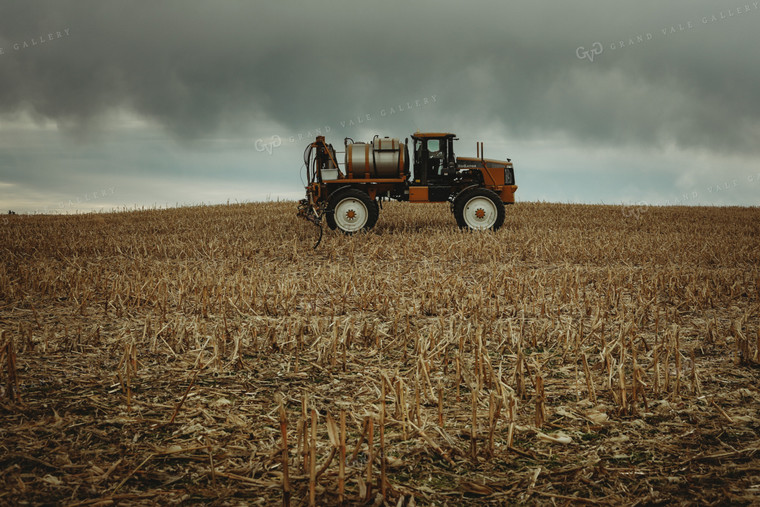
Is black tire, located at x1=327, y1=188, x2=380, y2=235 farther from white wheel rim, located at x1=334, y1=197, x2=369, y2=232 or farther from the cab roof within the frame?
the cab roof

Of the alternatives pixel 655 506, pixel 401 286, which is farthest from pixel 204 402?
pixel 401 286

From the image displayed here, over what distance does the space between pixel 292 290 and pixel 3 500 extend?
495 cm

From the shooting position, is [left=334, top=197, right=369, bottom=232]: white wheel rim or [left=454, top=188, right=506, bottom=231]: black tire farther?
[left=454, top=188, right=506, bottom=231]: black tire

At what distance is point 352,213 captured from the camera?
14.1 m

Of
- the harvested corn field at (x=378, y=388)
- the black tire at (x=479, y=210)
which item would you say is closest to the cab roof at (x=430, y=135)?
the black tire at (x=479, y=210)

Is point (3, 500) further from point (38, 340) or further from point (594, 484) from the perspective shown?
point (38, 340)

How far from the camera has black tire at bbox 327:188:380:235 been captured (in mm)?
13984

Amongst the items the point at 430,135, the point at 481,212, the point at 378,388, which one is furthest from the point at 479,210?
the point at 378,388

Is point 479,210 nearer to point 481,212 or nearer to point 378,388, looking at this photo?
point 481,212

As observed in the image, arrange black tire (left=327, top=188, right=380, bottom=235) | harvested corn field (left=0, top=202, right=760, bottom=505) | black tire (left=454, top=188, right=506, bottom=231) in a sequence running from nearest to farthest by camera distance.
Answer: harvested corn field (left=0, top=202, right=760, bottom=505)
black tire (left=327, top=188, right=380, bottom=235)
black tire (left=454, top=188, right=506, bottom=231)

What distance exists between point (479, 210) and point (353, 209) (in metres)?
3.76

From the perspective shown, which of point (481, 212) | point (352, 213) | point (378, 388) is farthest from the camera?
point (481, 212)

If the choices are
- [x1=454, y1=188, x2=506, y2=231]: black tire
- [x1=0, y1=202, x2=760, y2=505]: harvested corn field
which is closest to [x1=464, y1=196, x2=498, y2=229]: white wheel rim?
[x1=454, y1=188, x2=506, y2=231]: black tire

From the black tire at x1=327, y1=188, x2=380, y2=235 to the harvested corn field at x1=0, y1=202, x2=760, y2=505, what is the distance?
4.43 meters
